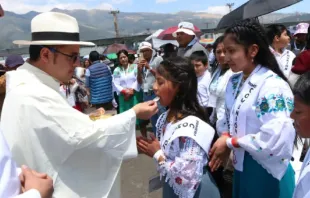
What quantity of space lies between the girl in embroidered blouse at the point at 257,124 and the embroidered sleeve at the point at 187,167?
176 mm

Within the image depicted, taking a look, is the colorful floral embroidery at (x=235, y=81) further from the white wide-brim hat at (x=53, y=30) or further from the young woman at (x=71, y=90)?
the young woman at (x=71, y=90)

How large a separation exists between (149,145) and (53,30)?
932mm

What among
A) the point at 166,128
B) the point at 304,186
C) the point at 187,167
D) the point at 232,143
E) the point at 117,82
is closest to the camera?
the point at 304,186

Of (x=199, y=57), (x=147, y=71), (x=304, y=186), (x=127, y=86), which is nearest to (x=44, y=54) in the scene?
(x=304, y=186)

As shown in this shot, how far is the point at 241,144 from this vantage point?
2.00 meters

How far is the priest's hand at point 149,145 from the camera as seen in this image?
210 centimetres

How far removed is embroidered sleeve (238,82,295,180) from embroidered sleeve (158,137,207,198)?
0.29 metres

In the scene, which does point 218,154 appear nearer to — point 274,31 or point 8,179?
point 8,179

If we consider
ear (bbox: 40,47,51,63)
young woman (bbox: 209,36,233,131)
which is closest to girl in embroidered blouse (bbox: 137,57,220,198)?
ear (bbox: 40,47,51,63)

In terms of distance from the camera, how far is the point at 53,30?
6.44 feet

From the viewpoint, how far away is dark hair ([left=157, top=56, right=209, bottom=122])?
86.2 inches

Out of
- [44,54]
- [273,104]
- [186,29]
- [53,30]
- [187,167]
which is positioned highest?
[186,29]

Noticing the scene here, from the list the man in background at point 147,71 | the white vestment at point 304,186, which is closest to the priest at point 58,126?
the white vestment at point 304,186

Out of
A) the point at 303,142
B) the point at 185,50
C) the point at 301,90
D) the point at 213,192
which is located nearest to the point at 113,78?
the point at 185,50
